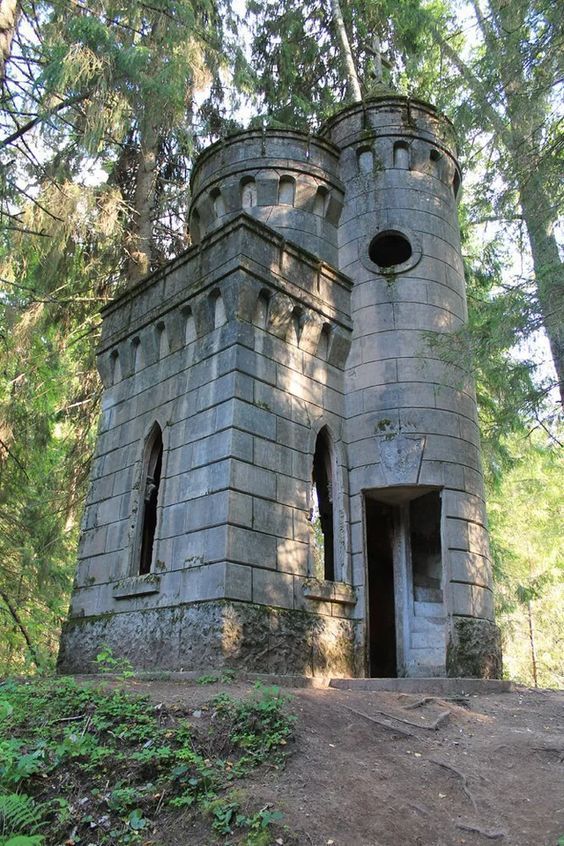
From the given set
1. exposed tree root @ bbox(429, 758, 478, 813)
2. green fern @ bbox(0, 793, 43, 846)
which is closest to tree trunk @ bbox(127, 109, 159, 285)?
exposed tree root @ bbox(429, 758, 478, 813)

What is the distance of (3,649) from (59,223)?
39.1 ft

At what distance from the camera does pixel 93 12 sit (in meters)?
10.0

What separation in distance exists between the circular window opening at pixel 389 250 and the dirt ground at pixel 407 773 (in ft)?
25.7

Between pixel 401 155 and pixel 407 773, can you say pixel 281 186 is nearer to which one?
pixel 401 155

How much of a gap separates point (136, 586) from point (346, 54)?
15181 millimetres

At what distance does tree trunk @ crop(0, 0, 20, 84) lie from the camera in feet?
28.2

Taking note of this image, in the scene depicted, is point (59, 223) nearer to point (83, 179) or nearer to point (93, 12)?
point (83, 179)

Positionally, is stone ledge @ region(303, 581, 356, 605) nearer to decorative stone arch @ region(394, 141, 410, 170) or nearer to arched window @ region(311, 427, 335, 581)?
arched window @ region(311, 427, 335, 581)

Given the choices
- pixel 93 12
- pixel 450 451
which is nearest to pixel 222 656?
pixel 450 451

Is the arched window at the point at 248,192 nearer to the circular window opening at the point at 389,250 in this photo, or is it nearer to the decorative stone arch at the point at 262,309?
the circular window opening at the point at 389,250

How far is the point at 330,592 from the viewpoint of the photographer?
9.07 meters

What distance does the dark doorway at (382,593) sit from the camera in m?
11.4

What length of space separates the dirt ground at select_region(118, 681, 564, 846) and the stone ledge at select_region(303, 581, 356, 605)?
1.69 m

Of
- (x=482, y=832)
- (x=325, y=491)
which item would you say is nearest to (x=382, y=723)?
(x=482, y=832)
